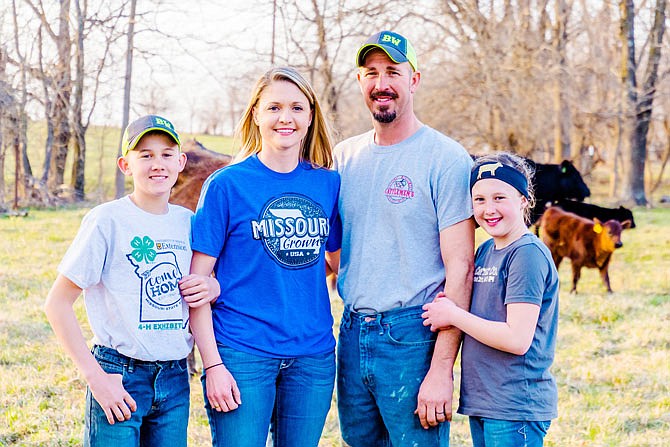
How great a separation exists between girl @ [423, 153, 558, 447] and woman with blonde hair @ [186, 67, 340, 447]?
495mm

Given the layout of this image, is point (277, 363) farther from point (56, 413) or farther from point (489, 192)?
point (56, 413)

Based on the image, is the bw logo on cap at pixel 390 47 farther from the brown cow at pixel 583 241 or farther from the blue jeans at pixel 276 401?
the brown cow at pixel 583 241

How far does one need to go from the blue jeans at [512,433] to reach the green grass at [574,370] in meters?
1.72

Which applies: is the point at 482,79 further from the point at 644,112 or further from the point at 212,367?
the point at 212,367

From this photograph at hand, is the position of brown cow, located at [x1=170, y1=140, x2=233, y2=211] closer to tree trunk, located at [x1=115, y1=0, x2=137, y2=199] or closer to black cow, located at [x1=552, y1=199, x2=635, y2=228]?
black cow, located at [x1=552, y1=199, x2=635, y2=228]

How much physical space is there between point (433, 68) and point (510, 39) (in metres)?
2.15

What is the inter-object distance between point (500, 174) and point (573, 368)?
3696 millimetres

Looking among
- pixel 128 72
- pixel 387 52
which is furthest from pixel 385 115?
pixel 128 72

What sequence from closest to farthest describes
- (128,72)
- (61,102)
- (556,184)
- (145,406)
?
(145,406) → (556,184) → (128,72) → (61,102)

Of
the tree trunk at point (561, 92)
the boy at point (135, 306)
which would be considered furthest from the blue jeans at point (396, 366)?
the tree trunk at point (561, 92)

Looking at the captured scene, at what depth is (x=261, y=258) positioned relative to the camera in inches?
102

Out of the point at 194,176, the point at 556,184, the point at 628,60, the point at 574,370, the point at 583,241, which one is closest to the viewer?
the point at 194,176

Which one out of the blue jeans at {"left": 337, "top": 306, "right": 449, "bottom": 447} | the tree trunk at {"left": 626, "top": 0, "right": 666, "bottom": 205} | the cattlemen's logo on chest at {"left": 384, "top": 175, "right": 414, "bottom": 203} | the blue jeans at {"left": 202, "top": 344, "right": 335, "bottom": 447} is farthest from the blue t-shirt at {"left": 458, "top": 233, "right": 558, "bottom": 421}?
the tree trunk at {"left": 626, "top": 0, "right": 666, "bottom": 205}

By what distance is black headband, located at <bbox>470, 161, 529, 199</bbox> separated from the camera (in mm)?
2619
